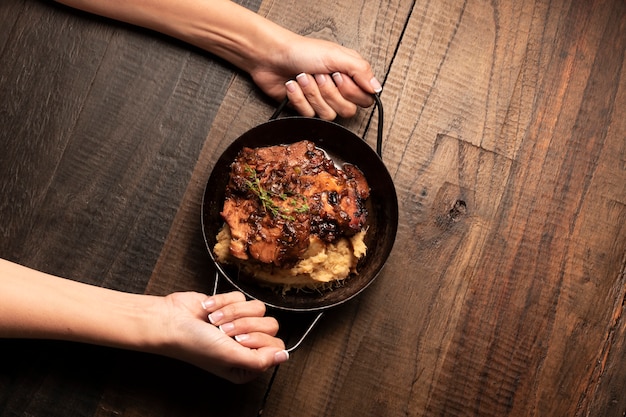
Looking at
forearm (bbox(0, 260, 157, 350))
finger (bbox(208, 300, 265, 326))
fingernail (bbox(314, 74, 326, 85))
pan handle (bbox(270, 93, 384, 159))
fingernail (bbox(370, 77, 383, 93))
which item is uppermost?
fingernail (bbox(370, 77, 383, 93))

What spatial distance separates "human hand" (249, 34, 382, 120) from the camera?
1.92m

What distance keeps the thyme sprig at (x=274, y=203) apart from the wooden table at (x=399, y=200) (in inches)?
13.2

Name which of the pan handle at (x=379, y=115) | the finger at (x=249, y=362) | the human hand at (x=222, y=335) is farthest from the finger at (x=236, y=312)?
the pan handle at (x=379, y=115)

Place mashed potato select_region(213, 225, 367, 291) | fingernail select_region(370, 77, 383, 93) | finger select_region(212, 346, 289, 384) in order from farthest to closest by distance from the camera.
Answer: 1. fingernail select_region(370, 77, 383, 93)
2. mashed potato select_region(213, 225, 367, 291)
3. finger select_region(212, 346, 289, 384)

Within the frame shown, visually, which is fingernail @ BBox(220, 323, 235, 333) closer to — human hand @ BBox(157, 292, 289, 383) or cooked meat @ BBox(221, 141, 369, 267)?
human hand @ BBox(157, 292, 289, 383)

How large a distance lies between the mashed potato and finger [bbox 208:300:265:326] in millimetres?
110

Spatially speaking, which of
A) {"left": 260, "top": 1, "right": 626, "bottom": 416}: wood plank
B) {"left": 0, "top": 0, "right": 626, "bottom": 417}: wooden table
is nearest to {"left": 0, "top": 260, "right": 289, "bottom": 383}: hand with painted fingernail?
{"left": 0, "top": 0, "right": 626, "bottom": 417}: wooden table

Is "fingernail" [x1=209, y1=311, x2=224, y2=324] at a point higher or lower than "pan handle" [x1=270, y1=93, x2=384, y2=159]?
lower

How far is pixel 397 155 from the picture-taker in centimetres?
203

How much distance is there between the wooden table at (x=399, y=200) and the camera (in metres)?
1.96

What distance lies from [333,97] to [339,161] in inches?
8.4

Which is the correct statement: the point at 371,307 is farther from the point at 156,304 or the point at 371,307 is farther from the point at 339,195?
the point at 156,304

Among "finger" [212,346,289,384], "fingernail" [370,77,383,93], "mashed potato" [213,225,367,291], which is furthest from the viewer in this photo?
"fingernail" [370,77,383,93]

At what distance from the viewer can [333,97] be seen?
6.39 feet
